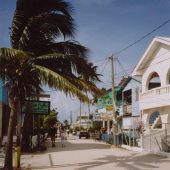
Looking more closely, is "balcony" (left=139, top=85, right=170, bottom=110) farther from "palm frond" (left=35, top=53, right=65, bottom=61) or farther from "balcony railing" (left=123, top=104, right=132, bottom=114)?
"palm frond" (left=35, top=53, right=65, bottom=61)

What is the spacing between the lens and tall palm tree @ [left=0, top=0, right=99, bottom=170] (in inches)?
597

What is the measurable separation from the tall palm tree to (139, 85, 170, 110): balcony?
1213 centimetres

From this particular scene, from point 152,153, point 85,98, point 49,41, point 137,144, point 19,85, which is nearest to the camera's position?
point 85,98

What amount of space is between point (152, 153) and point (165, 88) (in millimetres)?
6375

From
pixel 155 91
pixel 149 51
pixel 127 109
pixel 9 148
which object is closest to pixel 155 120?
pixel 155 91

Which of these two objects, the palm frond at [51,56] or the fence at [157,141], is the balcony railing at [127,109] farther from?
the palm frond at [51,56]

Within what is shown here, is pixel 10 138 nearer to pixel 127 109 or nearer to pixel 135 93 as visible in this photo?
pixel 135 93

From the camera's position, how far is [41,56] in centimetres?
1583

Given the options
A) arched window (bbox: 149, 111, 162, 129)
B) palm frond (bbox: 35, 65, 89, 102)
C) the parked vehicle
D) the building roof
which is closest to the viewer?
→ palm frond (bbox: 35, 65, 89, 102)

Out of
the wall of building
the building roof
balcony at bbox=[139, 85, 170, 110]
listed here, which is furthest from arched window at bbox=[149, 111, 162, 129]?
the wall of building

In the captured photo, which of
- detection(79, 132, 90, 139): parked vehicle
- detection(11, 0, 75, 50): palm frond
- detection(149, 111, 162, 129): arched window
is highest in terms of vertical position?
detection(11, 0, 75, 50): palm frond

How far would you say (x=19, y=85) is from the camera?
15297 mm

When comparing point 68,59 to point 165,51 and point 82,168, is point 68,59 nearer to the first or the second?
point 82,168

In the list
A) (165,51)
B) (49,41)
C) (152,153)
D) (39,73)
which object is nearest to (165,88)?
(165,51)
